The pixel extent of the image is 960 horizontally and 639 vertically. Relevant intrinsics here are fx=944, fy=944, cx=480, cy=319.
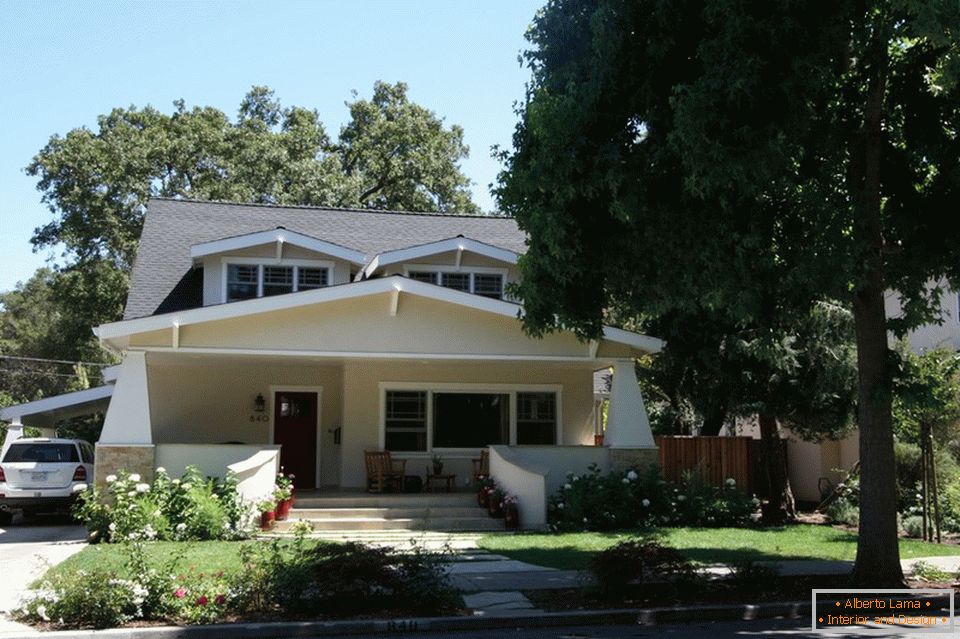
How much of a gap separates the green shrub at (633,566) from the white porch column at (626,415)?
822 cm

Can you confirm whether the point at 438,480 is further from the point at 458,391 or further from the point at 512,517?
the point at 512,517

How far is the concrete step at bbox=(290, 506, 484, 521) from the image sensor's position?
17750 mm

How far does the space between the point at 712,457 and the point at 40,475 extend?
1433cm

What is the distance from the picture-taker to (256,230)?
76.5 feet

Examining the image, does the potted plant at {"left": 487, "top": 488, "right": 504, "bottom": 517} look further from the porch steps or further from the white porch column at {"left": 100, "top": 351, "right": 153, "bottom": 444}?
the white porch column at {"left": 100, "top": 351, "right": 153, "bottom": 444}

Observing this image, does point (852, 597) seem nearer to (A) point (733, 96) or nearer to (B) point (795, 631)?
(B) point (795, 631)

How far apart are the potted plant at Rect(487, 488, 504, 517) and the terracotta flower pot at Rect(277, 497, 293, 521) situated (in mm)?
3817

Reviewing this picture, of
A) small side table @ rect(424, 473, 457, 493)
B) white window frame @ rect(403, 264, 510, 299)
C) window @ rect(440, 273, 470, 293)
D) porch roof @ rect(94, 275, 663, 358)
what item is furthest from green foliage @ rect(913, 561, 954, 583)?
window @ rect(440, 273, 470, 293)

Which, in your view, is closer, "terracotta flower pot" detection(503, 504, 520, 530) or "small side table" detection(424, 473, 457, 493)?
"terracotta flower pot" detection(503, 504, 520, 530)

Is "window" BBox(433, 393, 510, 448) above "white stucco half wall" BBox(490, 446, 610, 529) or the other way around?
above

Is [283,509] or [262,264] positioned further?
[262,264]

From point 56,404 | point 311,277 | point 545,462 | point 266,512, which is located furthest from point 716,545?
point 56,404

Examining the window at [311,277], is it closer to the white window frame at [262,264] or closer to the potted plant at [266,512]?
the white window frame at [262,264]

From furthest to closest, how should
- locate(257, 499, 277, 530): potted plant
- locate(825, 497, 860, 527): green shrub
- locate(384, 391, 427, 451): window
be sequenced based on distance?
locate(384, 391, 427, 451): window, locate(825, 497, 860, 527): green shrub, locate(257, 499, 277, 530): potted plant
